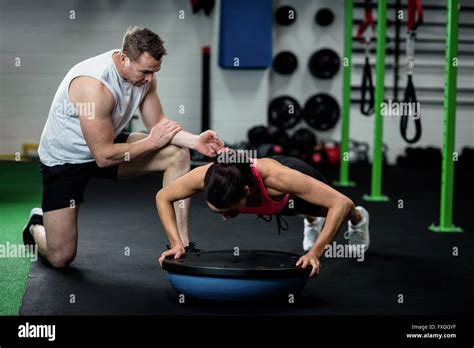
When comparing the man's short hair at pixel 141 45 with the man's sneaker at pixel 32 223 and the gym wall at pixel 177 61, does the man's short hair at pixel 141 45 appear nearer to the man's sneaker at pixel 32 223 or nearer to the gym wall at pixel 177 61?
the man's sneaker at pixel 32 223

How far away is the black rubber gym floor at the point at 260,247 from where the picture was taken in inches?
117

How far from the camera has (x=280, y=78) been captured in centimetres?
897

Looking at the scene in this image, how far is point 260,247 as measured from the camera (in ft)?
13.7

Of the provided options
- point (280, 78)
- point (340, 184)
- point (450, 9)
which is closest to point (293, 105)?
point (280, 78)

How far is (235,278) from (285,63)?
246 inches

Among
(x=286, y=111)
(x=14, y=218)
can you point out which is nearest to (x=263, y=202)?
(x=14, y=218)

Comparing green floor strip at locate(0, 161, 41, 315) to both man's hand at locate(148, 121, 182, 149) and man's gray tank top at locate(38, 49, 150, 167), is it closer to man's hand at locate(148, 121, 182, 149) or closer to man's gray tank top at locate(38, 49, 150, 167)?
man's gray tank top at locate(38, 49, 150, 167)

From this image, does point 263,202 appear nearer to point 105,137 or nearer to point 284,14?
point 105,137

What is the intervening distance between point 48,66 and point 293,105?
107 inches

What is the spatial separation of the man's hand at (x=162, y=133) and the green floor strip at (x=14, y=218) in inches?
31.9

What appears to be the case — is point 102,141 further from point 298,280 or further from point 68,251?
point 298,280

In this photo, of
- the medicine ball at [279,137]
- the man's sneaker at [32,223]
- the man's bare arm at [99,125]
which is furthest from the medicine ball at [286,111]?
the man's bare arm at [99,125]

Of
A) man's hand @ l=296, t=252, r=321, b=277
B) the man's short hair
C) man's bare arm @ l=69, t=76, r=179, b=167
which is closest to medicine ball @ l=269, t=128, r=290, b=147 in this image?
man's bare arm @ l=69, t=76, r=179, b=167

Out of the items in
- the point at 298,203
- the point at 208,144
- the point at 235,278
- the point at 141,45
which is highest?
the point at 141,45
